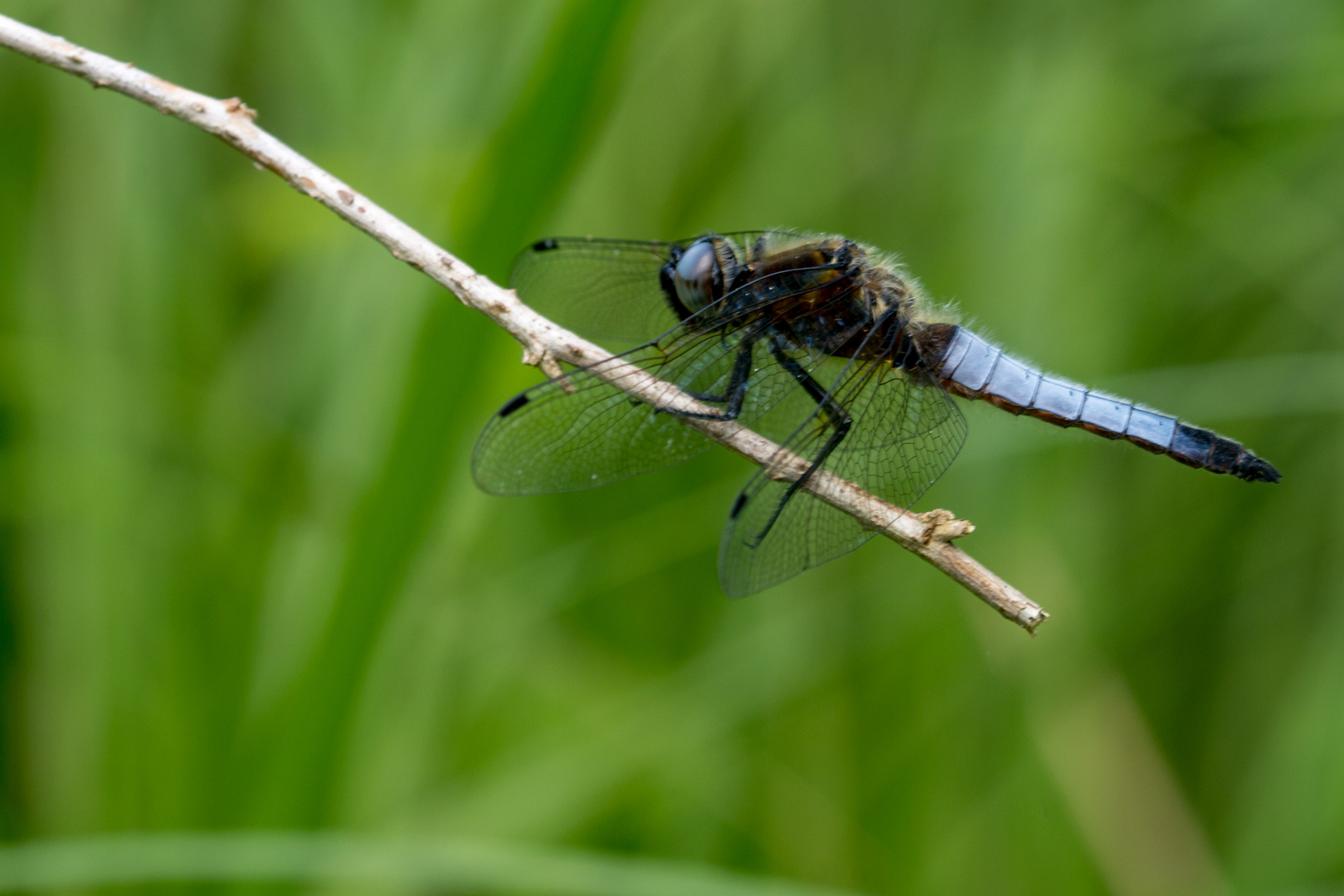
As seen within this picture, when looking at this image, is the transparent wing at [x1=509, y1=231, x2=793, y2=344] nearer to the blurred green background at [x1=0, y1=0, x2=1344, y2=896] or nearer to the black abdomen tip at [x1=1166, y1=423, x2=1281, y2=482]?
the blurred green background at [x1=0, y1=0, x2=1344, y2=896]

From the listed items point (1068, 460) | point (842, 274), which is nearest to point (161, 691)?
point (842, 274)

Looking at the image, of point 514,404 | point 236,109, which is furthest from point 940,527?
point 236,109

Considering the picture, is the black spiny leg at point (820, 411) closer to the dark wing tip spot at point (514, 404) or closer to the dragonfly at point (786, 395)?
the dragonfly at point (786, 395)

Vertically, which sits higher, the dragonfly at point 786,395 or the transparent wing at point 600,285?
the transparent wing at point 600,285

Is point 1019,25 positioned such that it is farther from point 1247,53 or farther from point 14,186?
point 14,186

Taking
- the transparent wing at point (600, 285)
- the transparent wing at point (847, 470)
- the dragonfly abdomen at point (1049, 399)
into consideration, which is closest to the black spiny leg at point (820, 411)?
the transparent wing at point (847, 470)
